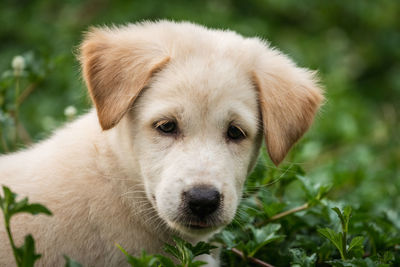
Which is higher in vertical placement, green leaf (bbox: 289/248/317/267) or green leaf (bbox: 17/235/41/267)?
green leaf (bbox: 17/235/41/267)

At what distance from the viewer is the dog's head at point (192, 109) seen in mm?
3518

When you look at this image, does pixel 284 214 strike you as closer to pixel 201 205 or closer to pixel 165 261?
pixel 201 205

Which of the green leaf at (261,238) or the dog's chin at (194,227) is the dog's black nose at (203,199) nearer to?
the dog's chin at (194,227)

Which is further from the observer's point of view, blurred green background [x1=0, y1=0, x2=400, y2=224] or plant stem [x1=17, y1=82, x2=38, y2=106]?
blurred green background [x1=0, y1=0, x2=400, y2=224]

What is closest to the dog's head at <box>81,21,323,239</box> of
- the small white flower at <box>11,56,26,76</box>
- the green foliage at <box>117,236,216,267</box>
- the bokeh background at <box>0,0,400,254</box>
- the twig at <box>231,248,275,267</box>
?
the green foliage at <box>117,236,216,267</box>

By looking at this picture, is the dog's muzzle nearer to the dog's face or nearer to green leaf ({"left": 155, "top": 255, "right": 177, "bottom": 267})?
the dog's face

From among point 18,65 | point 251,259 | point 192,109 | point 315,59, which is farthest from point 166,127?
point 315,59

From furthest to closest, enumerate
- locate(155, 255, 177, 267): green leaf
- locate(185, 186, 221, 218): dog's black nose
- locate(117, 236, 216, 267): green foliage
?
locate(185, 186, 221, 218): dog's black nose
locate(155, 255, 177, 267): green leaf
locate(117, 236, 216, 267): green foliage

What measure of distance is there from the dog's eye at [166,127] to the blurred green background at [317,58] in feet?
3.68

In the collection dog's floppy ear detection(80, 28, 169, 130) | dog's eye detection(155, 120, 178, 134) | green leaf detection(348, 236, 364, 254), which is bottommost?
green leaf detection(348, 236, 364, 254)

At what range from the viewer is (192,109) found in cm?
361

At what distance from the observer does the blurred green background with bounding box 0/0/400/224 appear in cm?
576

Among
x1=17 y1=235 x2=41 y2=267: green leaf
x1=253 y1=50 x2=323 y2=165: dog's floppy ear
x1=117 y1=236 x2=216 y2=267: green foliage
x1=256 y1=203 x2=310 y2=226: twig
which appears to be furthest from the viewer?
x1=256 y1=203 x2=310 y2=226: twig

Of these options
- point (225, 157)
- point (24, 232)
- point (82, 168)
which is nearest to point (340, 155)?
point (225, 157)
